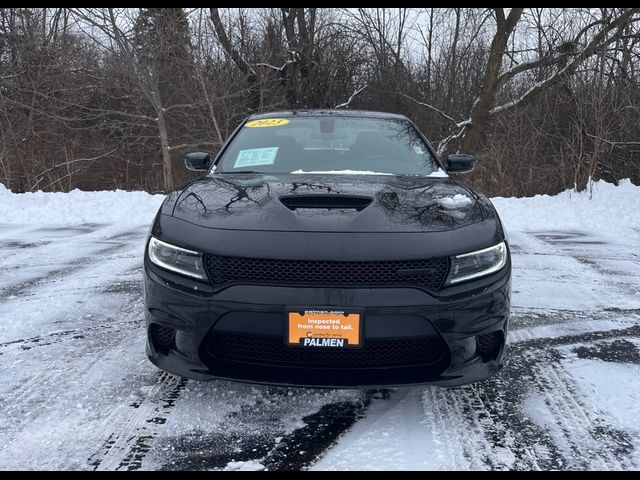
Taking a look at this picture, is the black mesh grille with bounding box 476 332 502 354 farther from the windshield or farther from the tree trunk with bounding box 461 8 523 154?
the tree trunk with bounding box 461 8 523 154

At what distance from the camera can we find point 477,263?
2.31 meters

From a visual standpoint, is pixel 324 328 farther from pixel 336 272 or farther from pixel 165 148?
pixel 165 148

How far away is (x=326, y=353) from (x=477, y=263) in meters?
0.77

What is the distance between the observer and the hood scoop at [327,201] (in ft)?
8.13

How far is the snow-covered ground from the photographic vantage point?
6.88 ft

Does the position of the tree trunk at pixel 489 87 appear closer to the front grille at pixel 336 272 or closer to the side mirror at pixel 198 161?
the side mirror at pixel 198 161

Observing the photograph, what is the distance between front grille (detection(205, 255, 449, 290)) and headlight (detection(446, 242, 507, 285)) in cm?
7

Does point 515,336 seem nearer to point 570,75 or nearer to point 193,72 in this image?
point 570,75

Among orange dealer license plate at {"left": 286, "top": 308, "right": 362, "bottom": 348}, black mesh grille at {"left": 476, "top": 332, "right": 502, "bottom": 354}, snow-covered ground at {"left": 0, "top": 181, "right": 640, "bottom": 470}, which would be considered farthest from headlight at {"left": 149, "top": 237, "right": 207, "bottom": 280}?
black mesh grille at {"left": 476, "top": 332, "right": 502, "bottom": 354}

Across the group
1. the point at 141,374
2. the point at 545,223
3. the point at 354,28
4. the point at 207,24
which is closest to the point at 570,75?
the point at 545,223

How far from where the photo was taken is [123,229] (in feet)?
26.0

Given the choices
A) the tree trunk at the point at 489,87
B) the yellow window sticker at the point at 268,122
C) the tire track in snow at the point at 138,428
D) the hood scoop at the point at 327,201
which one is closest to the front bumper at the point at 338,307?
the tire track in snow at the point at 138,428

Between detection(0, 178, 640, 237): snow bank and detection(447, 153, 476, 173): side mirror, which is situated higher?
detection(447, 153, 476, 173): side mirror

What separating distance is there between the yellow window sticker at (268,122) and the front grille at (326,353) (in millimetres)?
2175
